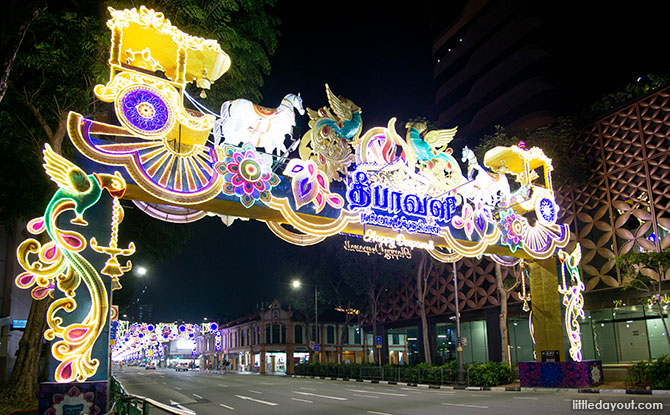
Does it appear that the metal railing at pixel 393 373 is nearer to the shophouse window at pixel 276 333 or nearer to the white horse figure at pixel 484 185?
the white horse figure at pixel 484 185

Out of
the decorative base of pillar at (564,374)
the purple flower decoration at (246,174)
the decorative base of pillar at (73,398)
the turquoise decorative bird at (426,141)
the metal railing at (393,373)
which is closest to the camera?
the decorative base of pillar at (73,398)

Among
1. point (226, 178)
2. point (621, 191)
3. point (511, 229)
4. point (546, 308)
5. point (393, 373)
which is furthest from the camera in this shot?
point (393, 373)

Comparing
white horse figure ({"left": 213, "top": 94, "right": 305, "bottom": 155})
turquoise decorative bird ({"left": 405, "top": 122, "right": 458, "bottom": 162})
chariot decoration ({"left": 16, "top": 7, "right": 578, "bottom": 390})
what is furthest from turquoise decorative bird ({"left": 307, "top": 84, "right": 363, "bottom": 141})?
turquoise decorative bird ({"left": 405, "top": 122, "right": 458, "bottom": 162})

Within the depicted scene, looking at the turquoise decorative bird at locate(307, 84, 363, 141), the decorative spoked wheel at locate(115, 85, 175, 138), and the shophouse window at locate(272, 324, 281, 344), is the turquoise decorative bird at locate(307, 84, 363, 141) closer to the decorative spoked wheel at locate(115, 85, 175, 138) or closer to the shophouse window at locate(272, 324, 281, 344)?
the decorative spoked wheel at locate(115, 85, 175, 138)

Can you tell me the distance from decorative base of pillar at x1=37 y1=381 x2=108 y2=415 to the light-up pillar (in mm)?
16628

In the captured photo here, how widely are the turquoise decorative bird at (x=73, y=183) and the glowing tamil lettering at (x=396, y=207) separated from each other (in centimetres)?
719

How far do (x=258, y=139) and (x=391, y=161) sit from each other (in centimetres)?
473

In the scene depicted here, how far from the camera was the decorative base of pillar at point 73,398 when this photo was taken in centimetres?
905

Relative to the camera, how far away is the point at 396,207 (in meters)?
15.7

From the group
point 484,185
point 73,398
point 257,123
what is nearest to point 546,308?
point 484,185

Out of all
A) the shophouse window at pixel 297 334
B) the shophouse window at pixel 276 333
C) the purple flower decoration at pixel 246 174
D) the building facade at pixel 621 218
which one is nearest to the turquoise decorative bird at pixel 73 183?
the purple flower decoration at pixel 246 174

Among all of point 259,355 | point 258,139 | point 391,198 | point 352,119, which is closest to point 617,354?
point 391,198

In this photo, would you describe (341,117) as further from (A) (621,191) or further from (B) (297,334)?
(B) (297,334)

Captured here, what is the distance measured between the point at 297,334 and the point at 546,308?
44.4 m
